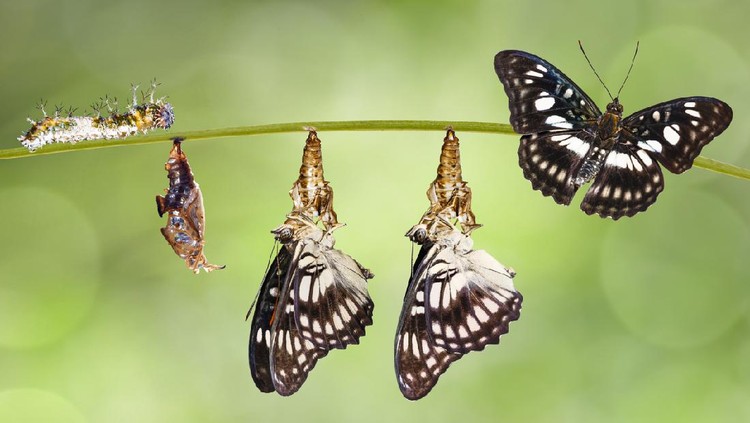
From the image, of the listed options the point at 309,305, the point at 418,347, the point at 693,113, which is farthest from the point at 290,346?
the point at 693,113

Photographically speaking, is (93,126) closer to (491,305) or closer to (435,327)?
(435,327)

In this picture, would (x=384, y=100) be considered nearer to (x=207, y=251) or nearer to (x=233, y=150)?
(x=233, y=150)

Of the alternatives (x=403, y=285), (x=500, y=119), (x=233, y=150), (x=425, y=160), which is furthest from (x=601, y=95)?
(x=233, y=150)

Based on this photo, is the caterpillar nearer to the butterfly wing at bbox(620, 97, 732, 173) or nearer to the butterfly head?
the butterfly head

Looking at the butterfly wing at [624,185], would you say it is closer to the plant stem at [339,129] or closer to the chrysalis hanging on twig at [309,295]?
the plant stem at [339,129]

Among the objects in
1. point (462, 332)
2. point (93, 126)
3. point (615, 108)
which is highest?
point (93, 126)

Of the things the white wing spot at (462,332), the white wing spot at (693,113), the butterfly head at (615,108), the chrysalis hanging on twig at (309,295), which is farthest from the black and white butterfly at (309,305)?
the white wing spot at (693,113)
